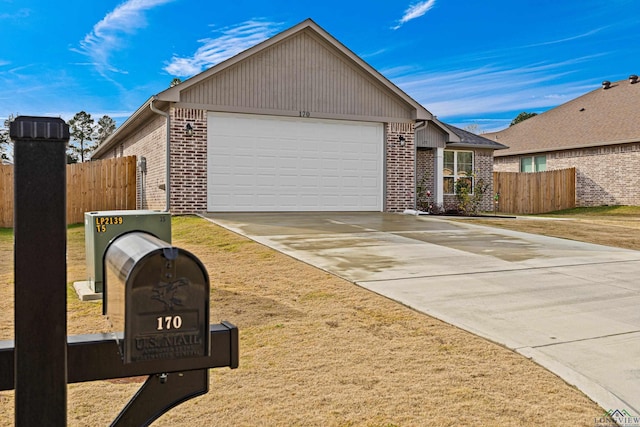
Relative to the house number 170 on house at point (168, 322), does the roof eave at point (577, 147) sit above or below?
above

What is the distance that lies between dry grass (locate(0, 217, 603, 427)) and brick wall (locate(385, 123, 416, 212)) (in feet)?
36.3

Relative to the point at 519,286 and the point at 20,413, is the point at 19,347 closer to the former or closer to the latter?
the point at 20,413

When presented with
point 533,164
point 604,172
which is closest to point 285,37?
point 604,172

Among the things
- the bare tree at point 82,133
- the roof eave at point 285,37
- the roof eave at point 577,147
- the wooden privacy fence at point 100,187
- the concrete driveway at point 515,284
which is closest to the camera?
the concrete driveway at point 515,284

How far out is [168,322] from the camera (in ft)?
4.77

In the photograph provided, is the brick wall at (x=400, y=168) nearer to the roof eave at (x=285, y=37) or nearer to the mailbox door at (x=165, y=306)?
the roof eave at (x=285, y=37)

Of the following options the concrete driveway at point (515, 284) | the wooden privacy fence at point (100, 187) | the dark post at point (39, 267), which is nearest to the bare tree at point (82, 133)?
the wooden privacy fence at point (100, 187)

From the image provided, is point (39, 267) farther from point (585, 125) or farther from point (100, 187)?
point (585, 125)

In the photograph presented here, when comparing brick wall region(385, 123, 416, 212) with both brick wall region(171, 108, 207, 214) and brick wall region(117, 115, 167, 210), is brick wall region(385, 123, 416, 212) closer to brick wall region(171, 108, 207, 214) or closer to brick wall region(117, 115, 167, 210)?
brick wall region(171, 108, 207, 214)

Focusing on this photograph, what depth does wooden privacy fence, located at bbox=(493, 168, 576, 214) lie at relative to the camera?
2391 cm

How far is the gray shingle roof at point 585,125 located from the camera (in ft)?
79.5

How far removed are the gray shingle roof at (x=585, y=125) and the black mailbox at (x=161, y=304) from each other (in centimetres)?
2553

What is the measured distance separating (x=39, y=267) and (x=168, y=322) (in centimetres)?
35

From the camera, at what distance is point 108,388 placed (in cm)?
358
